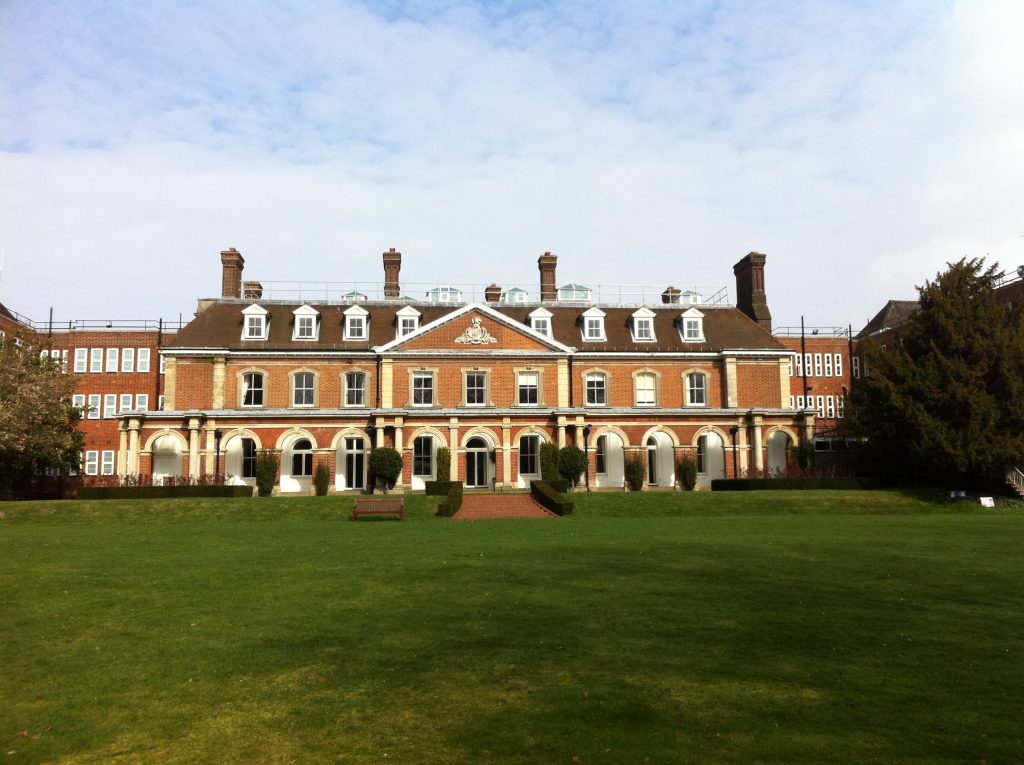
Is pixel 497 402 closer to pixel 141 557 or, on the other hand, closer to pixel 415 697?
pixel 141 557

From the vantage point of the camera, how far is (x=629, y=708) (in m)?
7.32

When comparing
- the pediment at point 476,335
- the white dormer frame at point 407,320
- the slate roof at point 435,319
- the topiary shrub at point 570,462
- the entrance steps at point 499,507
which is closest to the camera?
the entrance steps at point 499,507

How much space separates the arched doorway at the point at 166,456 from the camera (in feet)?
144

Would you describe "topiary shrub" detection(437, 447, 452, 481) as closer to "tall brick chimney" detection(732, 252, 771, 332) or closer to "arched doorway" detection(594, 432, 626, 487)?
"arched doorway" detection(594, 432, 626, 487)

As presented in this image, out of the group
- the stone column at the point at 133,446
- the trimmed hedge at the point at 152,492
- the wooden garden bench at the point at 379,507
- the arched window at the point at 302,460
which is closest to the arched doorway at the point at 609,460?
→ the arched window at the point at 302,460

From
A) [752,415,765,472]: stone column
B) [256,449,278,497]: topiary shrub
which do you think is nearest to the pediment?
[256,449,278,497]: topiary shrub

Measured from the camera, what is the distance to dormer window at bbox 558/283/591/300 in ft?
175

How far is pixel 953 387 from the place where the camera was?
37688 mm

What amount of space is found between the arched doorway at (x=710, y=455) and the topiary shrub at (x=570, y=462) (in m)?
7.98

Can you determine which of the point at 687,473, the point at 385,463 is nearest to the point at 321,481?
the point at 385,463

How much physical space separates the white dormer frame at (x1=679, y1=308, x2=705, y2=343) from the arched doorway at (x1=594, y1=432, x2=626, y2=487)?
26.0ft

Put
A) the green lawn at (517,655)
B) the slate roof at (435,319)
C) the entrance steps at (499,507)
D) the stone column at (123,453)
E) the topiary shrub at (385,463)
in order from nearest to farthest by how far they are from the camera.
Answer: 1. the green lawn at (517,655)
2. the entrance steps at (499,507)
3. the topiary shrub at (385,463)
4. the stone column at (123,453)
5. the slate roof at (435,319)

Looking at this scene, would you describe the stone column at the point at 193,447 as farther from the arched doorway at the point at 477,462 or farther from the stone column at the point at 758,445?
the stone column at the point at 758,445

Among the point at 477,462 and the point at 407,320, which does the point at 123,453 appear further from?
the point at 477,462
